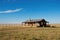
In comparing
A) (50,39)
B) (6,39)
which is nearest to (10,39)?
(6,39)

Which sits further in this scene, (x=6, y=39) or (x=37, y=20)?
(x=37, y=20)

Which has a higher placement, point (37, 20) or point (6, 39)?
point (37, 20)

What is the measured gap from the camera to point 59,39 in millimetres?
16344

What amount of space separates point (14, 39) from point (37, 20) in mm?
45708

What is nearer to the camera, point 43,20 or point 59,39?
point 59,39

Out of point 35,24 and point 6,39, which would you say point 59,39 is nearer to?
point 6,39

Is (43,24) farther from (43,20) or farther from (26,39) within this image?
(26,39)

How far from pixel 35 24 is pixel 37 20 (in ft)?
8.47

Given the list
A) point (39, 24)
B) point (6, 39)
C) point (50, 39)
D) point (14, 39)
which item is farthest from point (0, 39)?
point (39, 24)

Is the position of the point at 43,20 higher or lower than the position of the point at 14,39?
higher

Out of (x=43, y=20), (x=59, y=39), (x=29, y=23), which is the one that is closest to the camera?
(x=59, y=39)

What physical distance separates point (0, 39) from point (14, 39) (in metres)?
1.78

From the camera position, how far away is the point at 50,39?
1709 cm

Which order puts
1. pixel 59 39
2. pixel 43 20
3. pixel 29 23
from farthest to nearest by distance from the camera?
1. pixel 29 23
2. pixel 43 20
3. pixel 59 39
